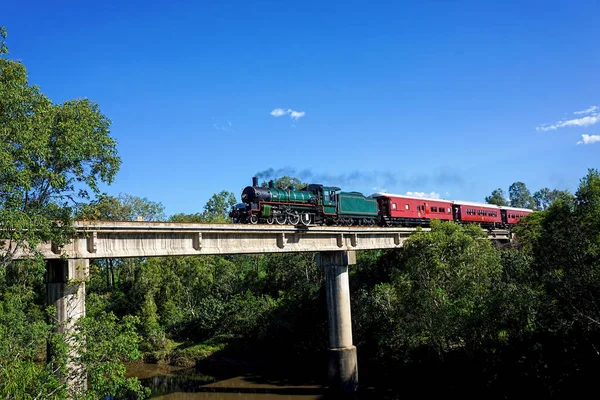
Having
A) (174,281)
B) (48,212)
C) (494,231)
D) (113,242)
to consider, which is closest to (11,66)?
(48,212)

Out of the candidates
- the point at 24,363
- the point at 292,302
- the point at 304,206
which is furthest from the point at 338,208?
the point at 24,363

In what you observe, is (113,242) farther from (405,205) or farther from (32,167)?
(405,205)

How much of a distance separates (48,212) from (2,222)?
223cm

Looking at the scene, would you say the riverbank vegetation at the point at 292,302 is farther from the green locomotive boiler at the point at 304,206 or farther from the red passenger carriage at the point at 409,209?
the green locomotive boiler at the point at 304,206

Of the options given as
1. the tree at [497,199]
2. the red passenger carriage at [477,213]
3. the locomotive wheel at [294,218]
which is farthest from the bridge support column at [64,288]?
the tree at [497,199]

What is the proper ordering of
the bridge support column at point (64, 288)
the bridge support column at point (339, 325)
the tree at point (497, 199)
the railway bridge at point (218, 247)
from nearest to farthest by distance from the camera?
the bridge support column at point (64, 288), the railway bridge at point (218, 247), the bridge support column at point (339, 325), the tree at point (497, 199)

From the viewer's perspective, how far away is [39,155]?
1343 cm

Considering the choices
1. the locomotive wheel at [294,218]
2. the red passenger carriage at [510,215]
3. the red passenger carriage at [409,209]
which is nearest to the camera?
the locomotive wheel at [294,218]

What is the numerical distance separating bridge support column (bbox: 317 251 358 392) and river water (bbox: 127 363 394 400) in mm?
1047

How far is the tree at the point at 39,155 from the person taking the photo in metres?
12.9

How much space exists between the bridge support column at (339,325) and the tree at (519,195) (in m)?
128

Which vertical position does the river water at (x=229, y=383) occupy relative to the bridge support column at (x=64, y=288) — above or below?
below

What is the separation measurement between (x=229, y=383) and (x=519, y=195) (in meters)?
135

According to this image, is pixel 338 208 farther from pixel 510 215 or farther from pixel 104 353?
pixel 510 215
